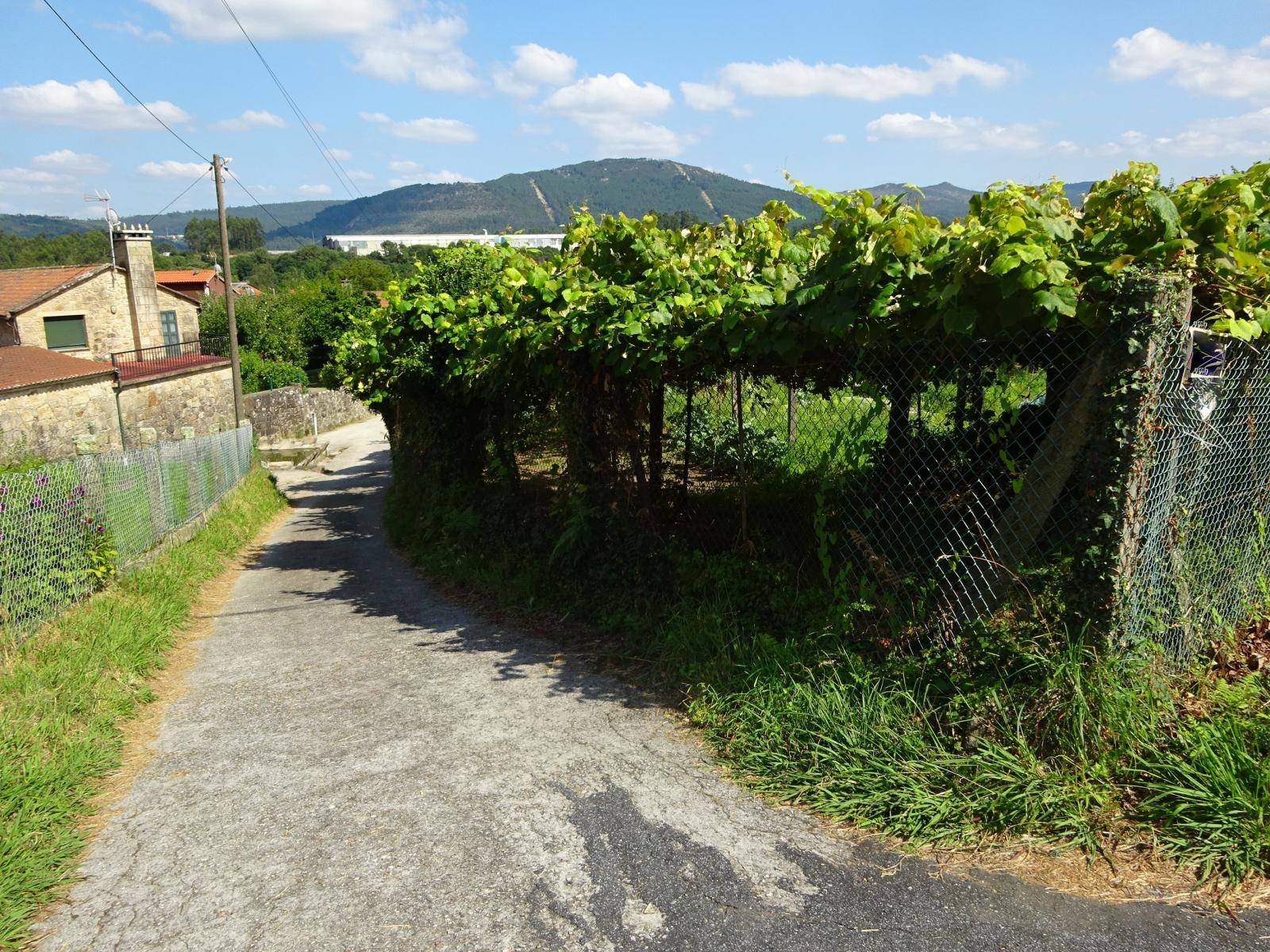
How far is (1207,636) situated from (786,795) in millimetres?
2117

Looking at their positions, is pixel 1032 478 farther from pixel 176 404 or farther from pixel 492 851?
pixel 176 404

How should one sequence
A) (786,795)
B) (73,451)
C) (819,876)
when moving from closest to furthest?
(819,876)
(786,795)
(73,451)

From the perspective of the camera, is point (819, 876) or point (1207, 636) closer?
point (819, 876)

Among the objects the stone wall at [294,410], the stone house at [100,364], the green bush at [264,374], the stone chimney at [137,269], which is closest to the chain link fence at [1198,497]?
the stone house at [100,364]

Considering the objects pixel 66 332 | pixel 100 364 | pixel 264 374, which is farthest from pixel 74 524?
pixel 264 374

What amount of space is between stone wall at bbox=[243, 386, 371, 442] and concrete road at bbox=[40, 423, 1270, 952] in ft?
99.1

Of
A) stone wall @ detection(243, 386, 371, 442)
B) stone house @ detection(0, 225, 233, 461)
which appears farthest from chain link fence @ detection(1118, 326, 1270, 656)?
stone wall @ detection(243, 386, 371, 442)

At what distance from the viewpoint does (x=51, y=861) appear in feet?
12.3

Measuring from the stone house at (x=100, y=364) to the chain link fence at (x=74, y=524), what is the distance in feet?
41.7

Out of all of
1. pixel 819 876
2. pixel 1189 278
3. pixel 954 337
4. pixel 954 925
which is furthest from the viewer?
pixel 954 337

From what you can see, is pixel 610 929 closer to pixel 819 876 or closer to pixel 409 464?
pixel 819 876

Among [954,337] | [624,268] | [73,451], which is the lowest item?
[73,451]

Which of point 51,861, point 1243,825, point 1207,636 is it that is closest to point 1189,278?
point 1207,636

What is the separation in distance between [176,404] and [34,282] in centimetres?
858
